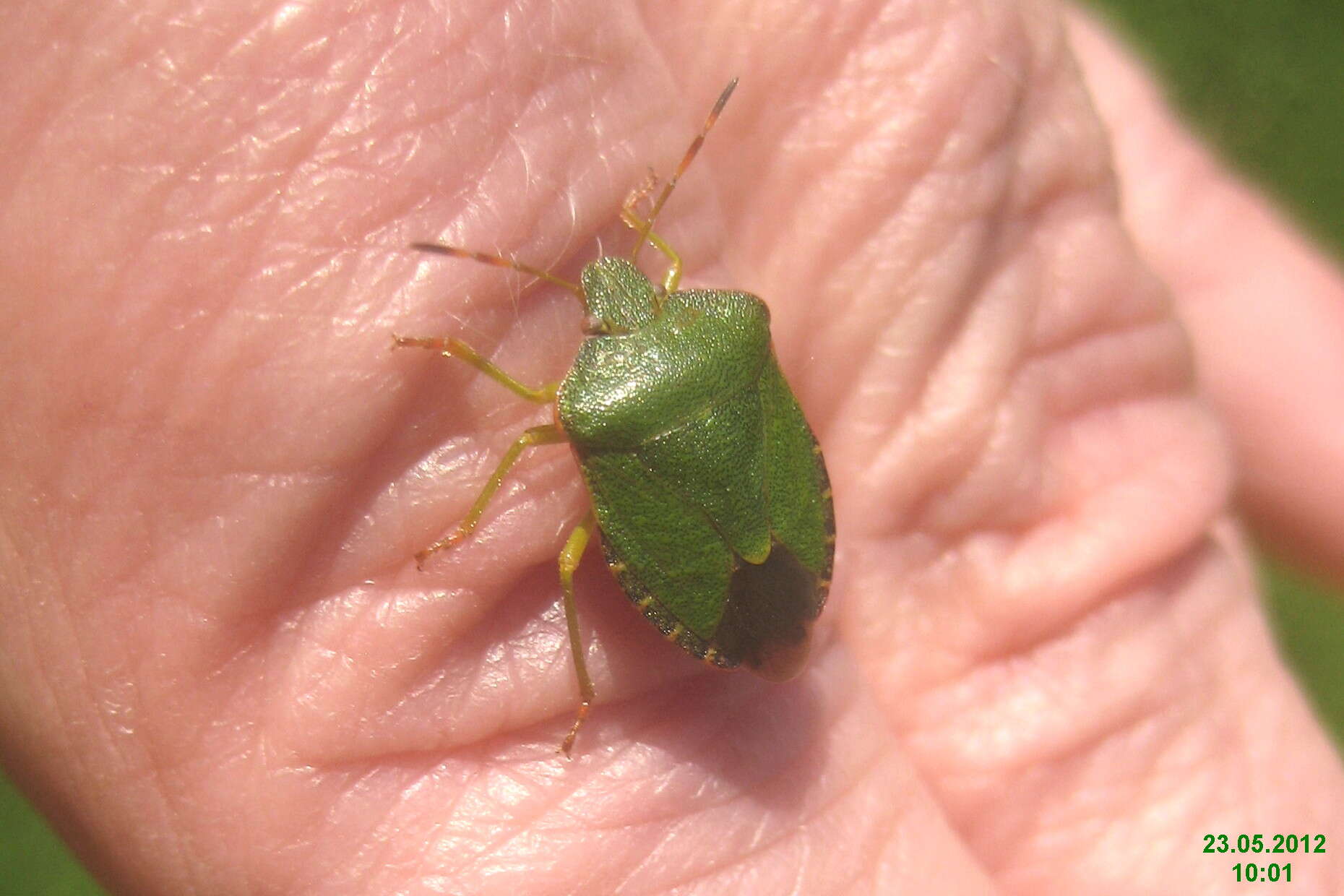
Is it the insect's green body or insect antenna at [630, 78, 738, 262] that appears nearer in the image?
the insect's green body

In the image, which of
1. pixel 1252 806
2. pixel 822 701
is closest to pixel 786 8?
pixel 822 701

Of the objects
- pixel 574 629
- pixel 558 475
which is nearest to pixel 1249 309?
pixel 558 475

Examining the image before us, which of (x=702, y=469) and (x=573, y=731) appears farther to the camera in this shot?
(x=702, y=469)

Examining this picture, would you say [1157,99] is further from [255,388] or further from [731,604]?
[255,388]

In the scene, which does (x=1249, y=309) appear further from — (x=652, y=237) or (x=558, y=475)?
(x=558, y=475)

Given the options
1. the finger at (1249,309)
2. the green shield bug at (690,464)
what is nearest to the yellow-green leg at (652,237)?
the green shield bug at (690,464)

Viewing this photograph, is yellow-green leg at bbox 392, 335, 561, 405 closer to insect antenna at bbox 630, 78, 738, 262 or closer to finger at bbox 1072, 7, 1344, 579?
insect antenna at bbox 630, 78, 738, 262

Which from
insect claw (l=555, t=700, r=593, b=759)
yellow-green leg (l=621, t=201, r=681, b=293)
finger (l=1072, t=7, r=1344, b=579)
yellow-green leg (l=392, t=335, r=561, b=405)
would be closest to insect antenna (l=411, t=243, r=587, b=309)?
yellow-green leg (l=392, t=335, r=561, b=405)
